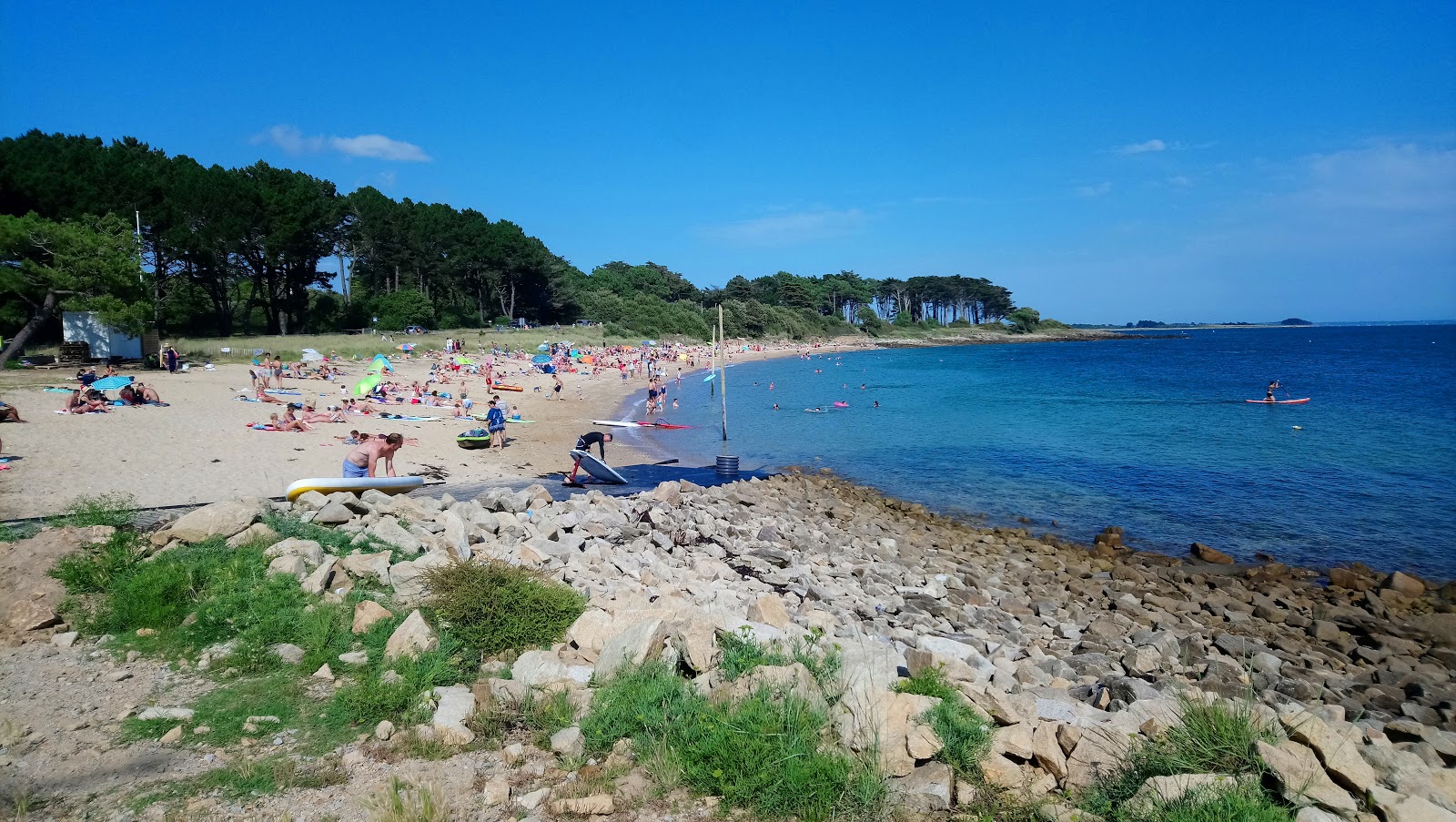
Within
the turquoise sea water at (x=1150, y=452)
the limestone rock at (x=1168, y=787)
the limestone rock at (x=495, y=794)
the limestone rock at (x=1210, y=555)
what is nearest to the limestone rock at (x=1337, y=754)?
the limestone rock at (x=1168, y=787)

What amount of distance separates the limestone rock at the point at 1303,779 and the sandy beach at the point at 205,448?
15023 mm

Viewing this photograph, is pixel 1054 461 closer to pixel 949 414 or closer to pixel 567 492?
pixel 949 414

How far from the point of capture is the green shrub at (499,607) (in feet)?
22.8

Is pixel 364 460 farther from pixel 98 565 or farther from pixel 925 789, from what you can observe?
pixel 925 789

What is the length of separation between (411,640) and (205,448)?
48.7ft

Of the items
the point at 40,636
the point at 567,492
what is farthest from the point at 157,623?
the point at 567,492

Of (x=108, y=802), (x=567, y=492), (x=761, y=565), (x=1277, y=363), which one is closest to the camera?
(x=108, y=802)

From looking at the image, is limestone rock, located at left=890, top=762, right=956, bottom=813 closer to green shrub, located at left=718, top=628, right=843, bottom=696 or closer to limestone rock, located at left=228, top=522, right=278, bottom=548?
green shrub, located at left=718, top=628, right=843, bottom=696

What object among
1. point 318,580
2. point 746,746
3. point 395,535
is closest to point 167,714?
point 318,580

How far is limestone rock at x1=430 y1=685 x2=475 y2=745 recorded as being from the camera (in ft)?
17.9

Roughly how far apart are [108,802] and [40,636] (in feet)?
11.8

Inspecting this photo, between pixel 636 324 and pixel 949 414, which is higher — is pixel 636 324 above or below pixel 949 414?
above

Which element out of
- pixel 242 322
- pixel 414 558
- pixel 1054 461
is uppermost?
pixel 242 322

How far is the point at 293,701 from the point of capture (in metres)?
6.03
